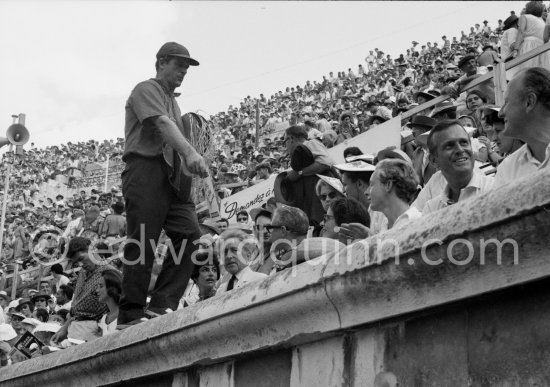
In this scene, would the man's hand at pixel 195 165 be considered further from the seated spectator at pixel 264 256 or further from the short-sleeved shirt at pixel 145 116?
the seated spectator at pixel 264 256

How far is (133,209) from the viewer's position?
518cm

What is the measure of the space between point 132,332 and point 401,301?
2258mm

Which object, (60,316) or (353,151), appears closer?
(353,151)

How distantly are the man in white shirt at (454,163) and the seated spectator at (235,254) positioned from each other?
161 centimetres

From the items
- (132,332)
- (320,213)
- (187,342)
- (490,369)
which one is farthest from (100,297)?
(490,369)

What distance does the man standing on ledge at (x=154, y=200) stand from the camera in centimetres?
513

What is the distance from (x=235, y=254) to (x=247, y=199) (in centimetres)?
575

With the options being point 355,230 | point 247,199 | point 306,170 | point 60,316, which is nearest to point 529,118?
point 355,230

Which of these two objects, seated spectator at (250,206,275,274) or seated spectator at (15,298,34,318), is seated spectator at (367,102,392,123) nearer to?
seated spectator at (15,298,34,318)

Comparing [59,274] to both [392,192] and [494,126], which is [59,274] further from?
[392,192]

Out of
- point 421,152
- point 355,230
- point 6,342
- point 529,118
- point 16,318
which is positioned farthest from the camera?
point 16,318

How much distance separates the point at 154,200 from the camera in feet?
17.0

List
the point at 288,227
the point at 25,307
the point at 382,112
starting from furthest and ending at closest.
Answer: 1. the point at 382,112
2. the point at 25,307
3. the point at 288,227

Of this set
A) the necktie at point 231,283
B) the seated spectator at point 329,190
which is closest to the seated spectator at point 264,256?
the necktie at point 231,283
